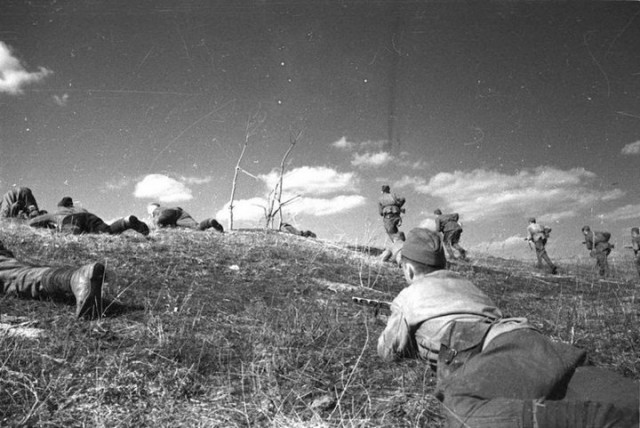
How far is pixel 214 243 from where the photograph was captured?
7.21 m

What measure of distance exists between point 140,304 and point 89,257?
2385 millimetres

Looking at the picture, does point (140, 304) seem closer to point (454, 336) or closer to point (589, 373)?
point (454, 336)

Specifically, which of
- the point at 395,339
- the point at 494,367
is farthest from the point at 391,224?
the point at 494,367

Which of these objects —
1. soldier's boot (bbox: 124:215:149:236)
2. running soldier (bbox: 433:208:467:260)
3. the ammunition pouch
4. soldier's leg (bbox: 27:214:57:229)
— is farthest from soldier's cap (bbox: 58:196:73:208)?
running soldier (bbox: 433:208:467:260)

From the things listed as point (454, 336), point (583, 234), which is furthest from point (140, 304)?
point (583, 234)

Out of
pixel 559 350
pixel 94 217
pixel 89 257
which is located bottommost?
pixel 559 350

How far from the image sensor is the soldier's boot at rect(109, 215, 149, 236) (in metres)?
7.23

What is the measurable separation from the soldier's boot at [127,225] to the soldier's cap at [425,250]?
6.47m

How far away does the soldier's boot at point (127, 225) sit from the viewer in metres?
7.23

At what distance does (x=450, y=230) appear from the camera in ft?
40.8

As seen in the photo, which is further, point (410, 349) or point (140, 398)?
point (410, 349)

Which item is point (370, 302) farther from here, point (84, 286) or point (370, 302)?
point (84, 286)

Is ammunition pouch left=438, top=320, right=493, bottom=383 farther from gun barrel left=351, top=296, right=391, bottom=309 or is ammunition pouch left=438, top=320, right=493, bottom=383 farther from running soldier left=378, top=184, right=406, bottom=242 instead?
running soldier left=378, top=184, right=406, bottom=242

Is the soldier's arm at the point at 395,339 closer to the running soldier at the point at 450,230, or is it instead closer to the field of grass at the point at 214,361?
the field of grass at the point at 214,361
